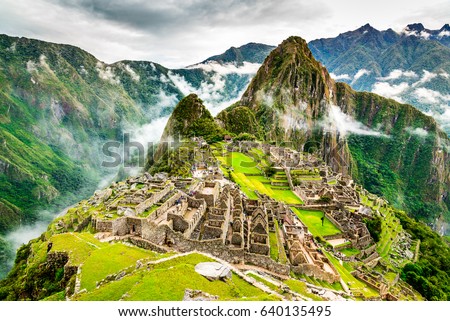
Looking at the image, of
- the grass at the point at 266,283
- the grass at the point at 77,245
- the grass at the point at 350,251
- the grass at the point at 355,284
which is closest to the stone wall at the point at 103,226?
the grass at the point at 77,245

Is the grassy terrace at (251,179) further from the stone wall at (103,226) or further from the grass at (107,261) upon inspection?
the grass at (107,261)

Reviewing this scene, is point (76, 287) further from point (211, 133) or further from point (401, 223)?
point (211, 133)

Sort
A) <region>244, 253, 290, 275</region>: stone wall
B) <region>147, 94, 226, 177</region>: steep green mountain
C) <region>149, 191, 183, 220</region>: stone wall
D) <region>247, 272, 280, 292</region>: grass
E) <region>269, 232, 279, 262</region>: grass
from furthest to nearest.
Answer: <region>147, 94, 226, 177</region>: steep green mountain < <region>149, 191, 183, 220</region>: stone wall < <region>269, 232, 279, 262</region>: grass < <region>244, 253, 290, 275</region>: stone wall < <region>247, 272, 280, 292</region>: grass

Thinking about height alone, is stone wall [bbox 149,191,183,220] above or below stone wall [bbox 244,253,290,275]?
above

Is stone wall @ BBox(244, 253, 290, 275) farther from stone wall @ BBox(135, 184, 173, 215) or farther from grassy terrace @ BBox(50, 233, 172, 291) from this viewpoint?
stone wall @ BBox(135, 184, 173, 215)

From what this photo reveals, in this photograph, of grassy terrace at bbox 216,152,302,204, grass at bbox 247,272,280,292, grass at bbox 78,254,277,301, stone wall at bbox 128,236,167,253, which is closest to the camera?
grass at bbox 78,254,277,301

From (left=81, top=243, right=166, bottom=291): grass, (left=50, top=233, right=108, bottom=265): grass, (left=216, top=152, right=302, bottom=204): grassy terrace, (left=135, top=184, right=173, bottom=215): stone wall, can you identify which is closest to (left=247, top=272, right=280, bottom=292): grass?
(left=81, top=243, right=166, bottom=291): grass
